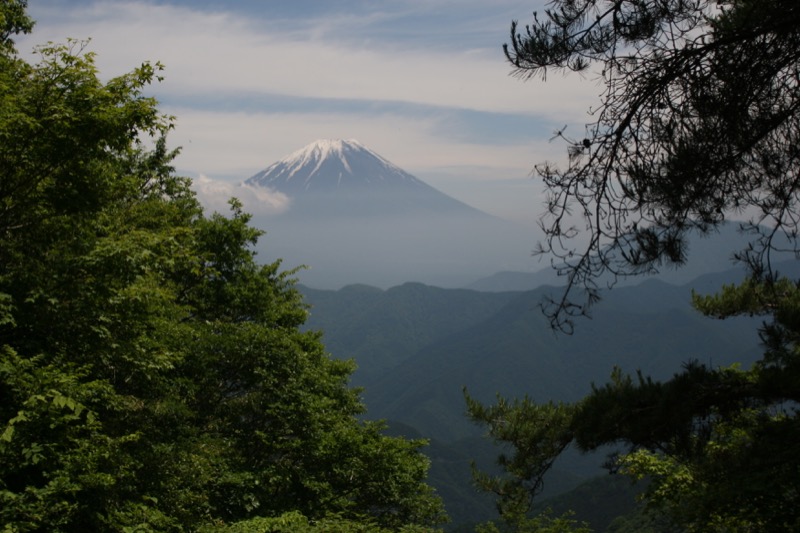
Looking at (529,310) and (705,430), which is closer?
(705,430)

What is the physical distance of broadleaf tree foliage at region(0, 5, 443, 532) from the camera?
7.36m

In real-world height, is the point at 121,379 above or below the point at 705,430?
below

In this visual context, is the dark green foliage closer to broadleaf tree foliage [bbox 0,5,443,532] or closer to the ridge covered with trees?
the ridge covered with trees

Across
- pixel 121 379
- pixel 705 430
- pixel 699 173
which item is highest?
pixel 699 173

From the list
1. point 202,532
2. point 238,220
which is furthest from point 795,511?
point 238,220

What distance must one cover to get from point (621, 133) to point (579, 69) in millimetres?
796

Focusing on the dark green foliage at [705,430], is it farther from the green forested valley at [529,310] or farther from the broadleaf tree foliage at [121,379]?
the broadleaf tree foliage at [121,379]

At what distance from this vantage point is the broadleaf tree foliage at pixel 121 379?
736 cm

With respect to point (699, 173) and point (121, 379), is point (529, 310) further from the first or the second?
point (121, 379)

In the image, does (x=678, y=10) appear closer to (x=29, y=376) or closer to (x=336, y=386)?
(x=29, y=376)

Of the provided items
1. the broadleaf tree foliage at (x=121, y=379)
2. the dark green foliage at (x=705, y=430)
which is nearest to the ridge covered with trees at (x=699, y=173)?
the dark green foliage at (x=705, y=430)

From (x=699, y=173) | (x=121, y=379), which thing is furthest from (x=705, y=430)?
(x=121, y=379)

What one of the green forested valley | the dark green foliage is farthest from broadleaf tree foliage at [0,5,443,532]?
the dark green foliage

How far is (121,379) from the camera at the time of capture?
34.5 feet
